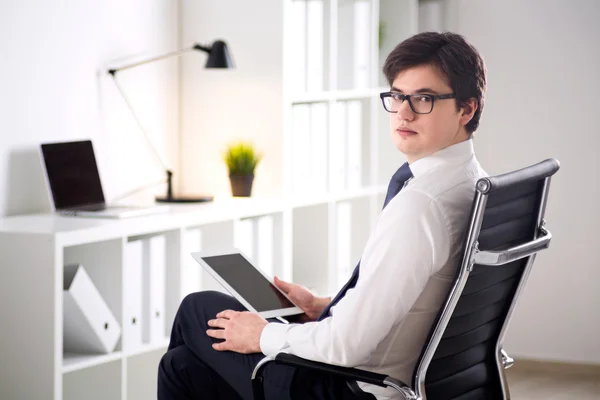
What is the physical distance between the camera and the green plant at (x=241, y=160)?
3.44m

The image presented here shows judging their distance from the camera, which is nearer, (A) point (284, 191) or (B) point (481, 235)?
(B) point (481, 235)

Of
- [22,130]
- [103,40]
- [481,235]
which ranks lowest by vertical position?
[481,235]

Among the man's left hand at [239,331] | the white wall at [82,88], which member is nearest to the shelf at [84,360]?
the white wall at [82,88]

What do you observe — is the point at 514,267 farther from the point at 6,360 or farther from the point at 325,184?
the point at 325,184

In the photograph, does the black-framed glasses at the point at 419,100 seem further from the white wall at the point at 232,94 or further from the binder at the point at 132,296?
the white wall at the point at 232,94

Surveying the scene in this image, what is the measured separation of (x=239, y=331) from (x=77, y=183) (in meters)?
1.16

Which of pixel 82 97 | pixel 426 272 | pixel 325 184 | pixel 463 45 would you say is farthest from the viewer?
pixel 325 184

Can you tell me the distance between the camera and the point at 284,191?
354 cm

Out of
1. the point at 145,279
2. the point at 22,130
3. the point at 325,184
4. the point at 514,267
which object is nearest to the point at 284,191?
the point at 325,184

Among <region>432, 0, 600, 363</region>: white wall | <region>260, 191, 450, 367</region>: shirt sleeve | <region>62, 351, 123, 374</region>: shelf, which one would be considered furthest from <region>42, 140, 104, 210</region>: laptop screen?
<region>432, 0, 600, 363</region>: white wall

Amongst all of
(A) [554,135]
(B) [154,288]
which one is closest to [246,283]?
(B) [154,288]

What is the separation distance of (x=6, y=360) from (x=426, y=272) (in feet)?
4.53

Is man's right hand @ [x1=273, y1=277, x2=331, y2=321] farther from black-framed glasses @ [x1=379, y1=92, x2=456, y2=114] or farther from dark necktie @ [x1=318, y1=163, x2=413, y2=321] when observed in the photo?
black-framed glasses @ [x1=379, y1=92, x2=456, y2=114]

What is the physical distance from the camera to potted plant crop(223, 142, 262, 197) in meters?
3.44
